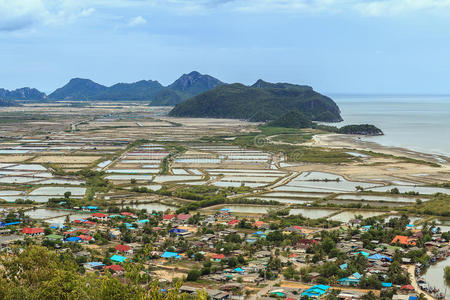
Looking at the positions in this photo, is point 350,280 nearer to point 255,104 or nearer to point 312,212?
point 312,212

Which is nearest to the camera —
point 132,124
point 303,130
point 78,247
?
point 78,247

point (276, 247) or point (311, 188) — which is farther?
point (311, 188)

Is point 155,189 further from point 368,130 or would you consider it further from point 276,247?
point 368,130

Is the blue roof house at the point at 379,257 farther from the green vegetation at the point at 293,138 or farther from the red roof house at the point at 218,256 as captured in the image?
the green vegetation at the point at 293,138

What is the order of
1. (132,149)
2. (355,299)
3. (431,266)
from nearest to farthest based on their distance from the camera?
(355,299)
(431,266)
(132,149)

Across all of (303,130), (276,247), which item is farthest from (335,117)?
(276,247)

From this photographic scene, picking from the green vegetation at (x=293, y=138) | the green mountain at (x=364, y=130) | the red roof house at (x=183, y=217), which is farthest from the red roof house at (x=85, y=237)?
the green mountain at (x=364, y=130)

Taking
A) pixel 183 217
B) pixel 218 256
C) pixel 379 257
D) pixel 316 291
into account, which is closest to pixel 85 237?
pixel 183 217

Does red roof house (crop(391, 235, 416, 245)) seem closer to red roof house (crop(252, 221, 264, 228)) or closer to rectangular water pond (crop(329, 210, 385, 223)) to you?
rectangular water pond (crop(329, 210, 385, 223))
